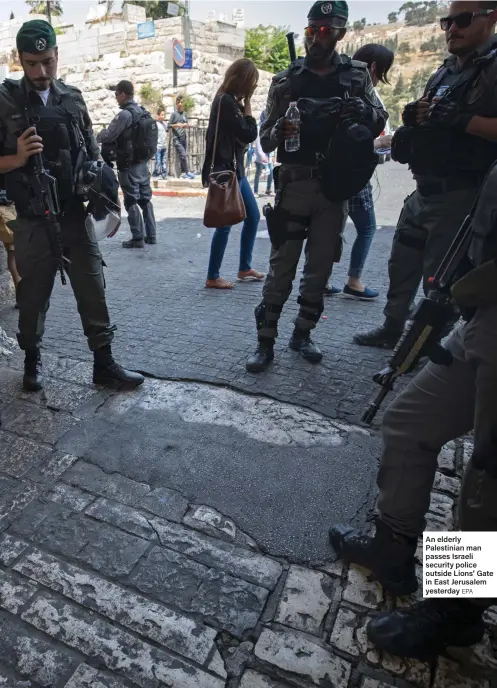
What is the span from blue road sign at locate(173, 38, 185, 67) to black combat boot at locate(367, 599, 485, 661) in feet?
62.3

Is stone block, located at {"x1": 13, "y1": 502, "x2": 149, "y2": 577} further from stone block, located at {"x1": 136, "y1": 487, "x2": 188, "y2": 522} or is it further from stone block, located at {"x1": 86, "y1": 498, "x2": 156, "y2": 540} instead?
Answer: stone block, located at {"x1": 136, "y1": 487, "x2": 188, "y2": 522}

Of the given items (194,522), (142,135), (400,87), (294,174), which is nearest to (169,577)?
(194,522)

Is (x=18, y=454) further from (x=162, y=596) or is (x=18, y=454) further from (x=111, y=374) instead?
(x=162, y=596)

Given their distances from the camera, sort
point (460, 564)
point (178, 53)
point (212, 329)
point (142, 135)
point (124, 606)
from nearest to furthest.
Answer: point (460, 564), point (124, 606), point (212, 329), point (142, 135), point (178, 53)

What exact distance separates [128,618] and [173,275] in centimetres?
428

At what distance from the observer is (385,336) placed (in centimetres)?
361

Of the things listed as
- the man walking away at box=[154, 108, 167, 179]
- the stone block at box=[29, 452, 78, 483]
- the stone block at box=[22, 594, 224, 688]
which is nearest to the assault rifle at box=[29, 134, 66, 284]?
the stone block at box=[29, 452, 78, 483]

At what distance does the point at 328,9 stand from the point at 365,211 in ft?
6.21

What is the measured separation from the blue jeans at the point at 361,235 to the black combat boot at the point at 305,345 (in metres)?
1.40

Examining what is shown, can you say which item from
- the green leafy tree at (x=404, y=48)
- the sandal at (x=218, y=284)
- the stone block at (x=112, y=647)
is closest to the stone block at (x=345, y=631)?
the stone block at (x=112, y=647)

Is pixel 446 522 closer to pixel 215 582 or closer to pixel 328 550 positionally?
pixel 328 550

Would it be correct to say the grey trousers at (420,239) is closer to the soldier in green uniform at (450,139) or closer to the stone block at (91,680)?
the soldier in green uniform at (450,139)

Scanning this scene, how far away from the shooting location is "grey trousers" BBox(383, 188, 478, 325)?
2898 mm

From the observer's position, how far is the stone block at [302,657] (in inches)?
56.7
